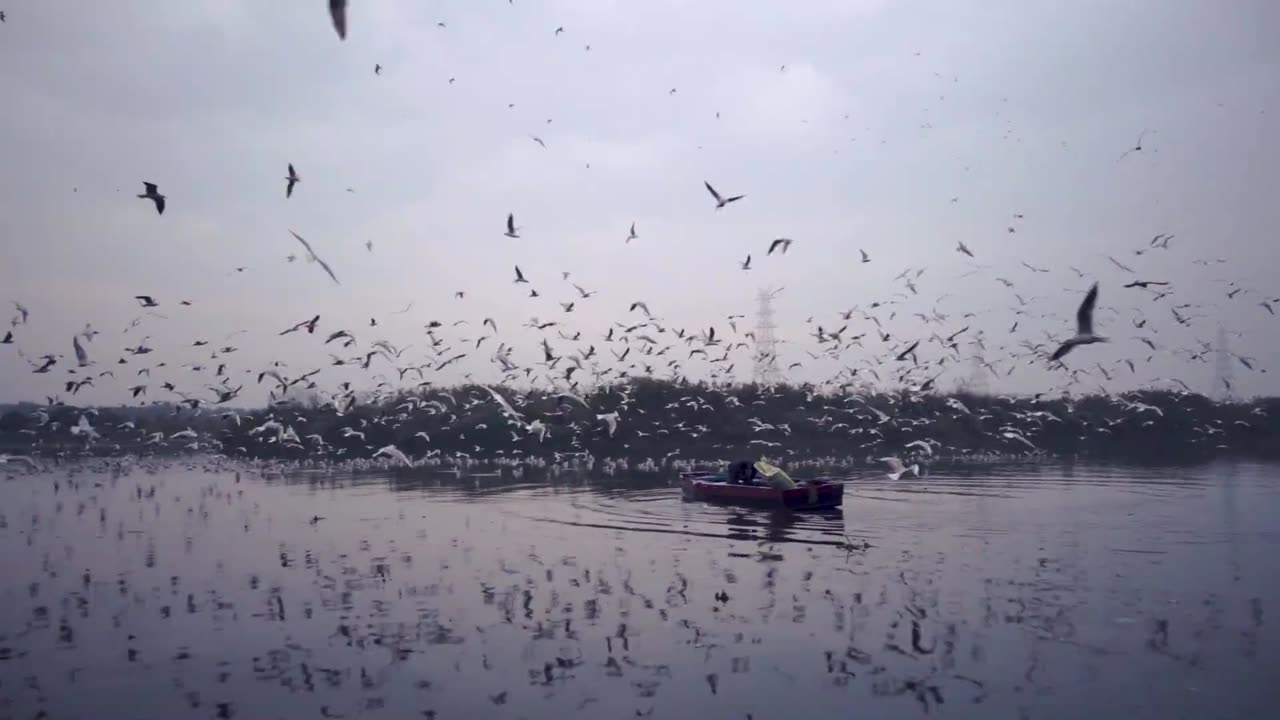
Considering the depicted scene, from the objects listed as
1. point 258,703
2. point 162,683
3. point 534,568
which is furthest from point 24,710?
point 534,568

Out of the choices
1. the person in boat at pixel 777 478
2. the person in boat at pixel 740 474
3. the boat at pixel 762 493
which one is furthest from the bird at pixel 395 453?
the person in boat at pixel 777 478

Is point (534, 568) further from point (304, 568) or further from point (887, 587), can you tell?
point (887, 587)

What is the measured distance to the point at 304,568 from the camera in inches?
677

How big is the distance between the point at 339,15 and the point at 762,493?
21.3 meters

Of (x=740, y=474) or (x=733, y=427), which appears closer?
(x=740, y=474)

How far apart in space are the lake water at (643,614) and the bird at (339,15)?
21.5 ft

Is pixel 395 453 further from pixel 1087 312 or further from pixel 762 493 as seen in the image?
pixel 1087 312

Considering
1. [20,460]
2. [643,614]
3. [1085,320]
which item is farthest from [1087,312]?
[20,460]

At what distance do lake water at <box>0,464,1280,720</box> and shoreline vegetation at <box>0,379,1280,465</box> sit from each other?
85.4ft

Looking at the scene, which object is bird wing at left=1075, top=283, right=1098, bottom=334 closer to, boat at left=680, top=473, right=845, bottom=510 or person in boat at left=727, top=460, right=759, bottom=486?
boat at left=680, top=473, right=845, bottom=510

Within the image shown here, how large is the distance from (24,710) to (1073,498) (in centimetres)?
2761

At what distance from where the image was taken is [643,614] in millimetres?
13312

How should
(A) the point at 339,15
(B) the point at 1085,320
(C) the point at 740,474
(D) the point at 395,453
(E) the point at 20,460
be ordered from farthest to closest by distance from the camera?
(E) the point at 20,460
(C) the point at 740,474
(D) the point at 395,453
(B) the point at 1085,320
(A) the point at 339,15

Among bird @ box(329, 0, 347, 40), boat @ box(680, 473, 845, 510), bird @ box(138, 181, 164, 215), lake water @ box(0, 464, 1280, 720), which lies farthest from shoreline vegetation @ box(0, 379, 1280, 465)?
bird @ box(329, 0, 347, 40)
